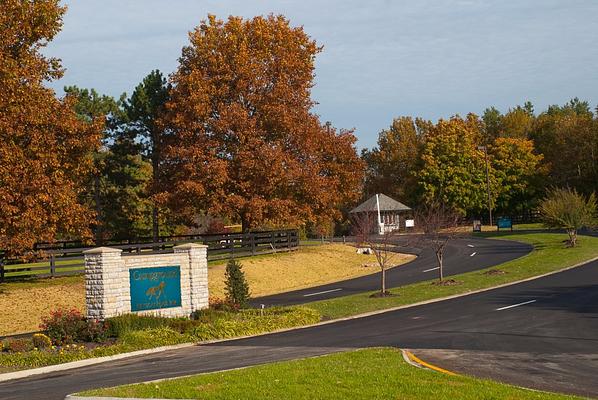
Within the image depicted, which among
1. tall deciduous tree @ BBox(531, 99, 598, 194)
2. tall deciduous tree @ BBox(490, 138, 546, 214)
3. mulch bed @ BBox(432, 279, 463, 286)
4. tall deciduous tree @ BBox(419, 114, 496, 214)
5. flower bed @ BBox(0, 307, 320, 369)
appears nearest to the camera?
flower bed @ BBox(0, 307, 320, 369)

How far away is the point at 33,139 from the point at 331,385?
2246cm

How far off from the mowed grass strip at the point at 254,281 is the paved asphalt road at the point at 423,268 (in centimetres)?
234

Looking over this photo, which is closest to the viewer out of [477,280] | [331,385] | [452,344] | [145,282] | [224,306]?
[331,385]

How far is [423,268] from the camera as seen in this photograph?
41500 mm

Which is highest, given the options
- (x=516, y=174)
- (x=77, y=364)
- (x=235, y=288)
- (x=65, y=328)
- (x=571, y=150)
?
(x=571, y=150)

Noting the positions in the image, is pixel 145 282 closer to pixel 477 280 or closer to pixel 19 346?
pixel 19 346

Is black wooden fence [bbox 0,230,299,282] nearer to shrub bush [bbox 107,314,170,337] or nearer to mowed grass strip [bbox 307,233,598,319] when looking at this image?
mowed grass strip [bbox 307,233,598,319]

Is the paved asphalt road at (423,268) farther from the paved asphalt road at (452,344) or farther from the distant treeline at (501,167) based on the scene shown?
the distant treeline at (501,167)

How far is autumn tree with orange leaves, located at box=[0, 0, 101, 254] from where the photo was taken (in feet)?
93.1

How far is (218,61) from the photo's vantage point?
44.9m

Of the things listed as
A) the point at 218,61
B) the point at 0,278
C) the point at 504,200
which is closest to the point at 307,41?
the point at 218,61

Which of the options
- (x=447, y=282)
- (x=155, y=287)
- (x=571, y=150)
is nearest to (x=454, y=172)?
(x=571, y=150)

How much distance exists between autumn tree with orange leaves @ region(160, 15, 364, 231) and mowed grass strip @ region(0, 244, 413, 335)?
8.91 ft

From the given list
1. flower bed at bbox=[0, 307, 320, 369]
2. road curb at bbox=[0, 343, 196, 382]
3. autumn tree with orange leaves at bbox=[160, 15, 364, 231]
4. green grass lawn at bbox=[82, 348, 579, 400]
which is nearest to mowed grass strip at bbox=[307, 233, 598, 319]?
flower bed at bbox=[0, 307, 320, 369]
